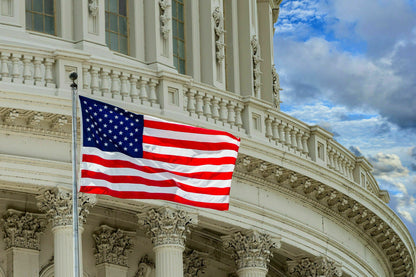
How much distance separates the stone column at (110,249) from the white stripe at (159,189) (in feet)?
24.4

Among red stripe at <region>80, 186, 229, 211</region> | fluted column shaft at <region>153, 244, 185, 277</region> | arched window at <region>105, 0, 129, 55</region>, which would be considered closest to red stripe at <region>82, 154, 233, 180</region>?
red stripe at <region>80, 186, 229, 211</region>

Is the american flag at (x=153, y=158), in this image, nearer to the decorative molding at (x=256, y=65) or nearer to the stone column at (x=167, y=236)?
the stone column at (x=167, y=236)

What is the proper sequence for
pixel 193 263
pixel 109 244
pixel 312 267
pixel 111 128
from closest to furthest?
1. pixel 111 128
2. pixel 109 244
3. pixel 312 267
4. pixel 193 263

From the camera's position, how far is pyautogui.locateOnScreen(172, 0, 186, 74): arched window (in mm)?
55391

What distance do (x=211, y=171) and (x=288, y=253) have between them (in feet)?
29.0

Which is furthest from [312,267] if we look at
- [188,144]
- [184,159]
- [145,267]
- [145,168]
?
[145,168]

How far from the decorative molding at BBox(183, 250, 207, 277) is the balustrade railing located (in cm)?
422

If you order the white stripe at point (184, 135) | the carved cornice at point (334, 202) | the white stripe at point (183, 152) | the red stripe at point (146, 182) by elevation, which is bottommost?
the red stripe at point (146, 182)

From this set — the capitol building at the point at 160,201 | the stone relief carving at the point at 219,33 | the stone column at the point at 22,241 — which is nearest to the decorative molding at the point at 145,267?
the capitol building at the point at 160,201

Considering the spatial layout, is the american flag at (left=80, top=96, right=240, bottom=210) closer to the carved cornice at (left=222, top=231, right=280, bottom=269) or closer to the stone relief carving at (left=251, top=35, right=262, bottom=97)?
the carved cornice at (left=222, top=231, right=280, bottom=269)

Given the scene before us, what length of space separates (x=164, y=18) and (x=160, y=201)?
10.3 meters

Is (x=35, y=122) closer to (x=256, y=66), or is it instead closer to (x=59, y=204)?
(x=59, y=204)

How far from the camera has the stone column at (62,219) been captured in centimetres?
4288

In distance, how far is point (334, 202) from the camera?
5103 cm
